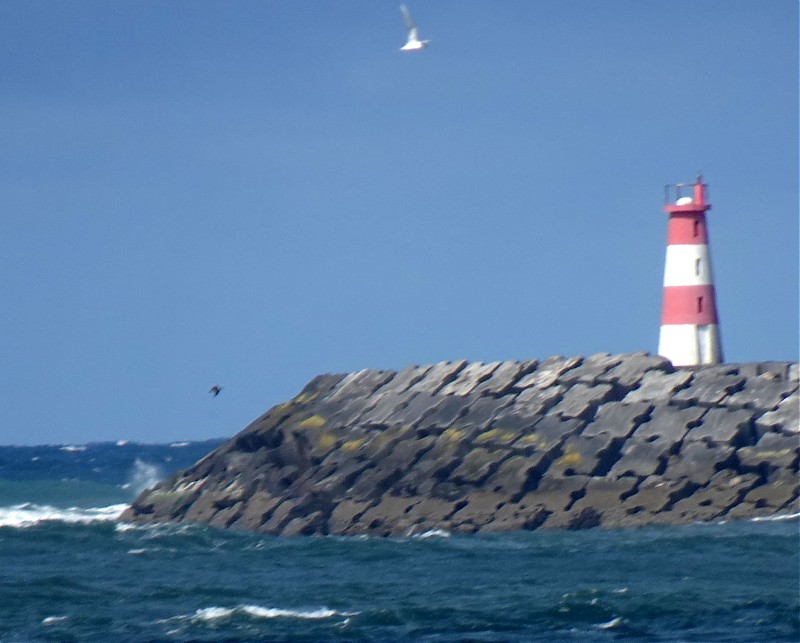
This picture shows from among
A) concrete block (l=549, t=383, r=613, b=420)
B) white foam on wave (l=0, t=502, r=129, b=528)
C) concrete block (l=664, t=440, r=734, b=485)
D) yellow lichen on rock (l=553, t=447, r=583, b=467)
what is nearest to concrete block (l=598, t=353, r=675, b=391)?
concrete block (l=549, t=383, r=613, b=420)

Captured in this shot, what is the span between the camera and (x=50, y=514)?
103ft

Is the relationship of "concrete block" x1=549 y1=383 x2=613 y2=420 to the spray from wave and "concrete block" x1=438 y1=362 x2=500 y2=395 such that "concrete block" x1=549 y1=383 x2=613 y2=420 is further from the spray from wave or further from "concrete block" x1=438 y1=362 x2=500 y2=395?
the spray from wave

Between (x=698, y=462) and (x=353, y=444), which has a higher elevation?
(x=353, y=444)

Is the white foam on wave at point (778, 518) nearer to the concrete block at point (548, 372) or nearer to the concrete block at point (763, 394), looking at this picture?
the concrete block at point (763, 394)

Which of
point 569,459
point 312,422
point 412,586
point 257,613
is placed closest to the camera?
point 257,613

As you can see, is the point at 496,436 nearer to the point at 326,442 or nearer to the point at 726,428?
the point at 326,442

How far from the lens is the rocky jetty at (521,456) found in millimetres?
22078

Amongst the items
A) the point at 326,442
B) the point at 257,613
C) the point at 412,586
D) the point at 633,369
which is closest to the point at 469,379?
the point at 326,442

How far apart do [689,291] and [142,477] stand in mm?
26222

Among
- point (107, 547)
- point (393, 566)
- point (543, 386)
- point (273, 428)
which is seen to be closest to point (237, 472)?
point (273, 428)

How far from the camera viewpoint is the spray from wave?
42.8 meters

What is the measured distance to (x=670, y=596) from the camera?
16406 mm

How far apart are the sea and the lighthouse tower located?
705cm

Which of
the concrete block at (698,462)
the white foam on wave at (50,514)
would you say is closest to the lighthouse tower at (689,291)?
the concrete block at (698,462)
